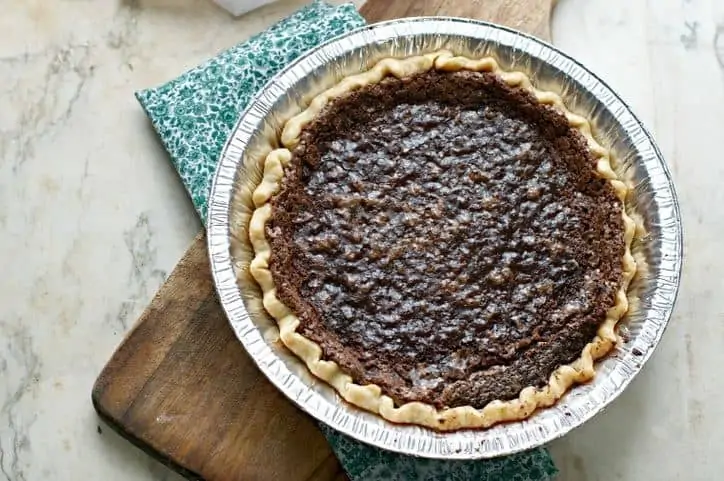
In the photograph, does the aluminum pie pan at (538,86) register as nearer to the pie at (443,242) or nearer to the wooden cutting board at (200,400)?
the pie at (443,242)

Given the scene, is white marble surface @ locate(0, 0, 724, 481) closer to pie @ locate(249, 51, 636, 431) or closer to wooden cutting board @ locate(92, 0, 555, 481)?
wooden cutting board @ locate(92, 0, 555, 481)

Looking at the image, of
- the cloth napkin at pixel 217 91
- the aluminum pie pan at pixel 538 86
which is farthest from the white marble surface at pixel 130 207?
the aluminum pie pan at pixel 538 86

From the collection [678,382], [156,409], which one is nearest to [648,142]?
[678,382]

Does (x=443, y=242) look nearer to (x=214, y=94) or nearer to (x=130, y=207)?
(x=214, y=94)

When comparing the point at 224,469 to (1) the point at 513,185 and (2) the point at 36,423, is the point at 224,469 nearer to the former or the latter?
(2) the point at 36,423

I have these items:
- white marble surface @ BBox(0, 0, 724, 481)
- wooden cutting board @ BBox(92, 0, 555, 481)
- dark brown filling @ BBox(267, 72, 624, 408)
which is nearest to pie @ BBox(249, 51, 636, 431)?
dark brown filling @ BBox(267, 72, 624, 408)

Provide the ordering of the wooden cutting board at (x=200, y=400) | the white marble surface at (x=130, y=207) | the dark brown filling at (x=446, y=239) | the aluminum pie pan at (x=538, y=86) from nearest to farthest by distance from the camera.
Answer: the aluminum pie pan at (x=538, y=86)
the dark brown filling at (x=446, y=239)
the wooden cutting board at (x=200, y=400)
the white marble surface at (x=130, y=207)
